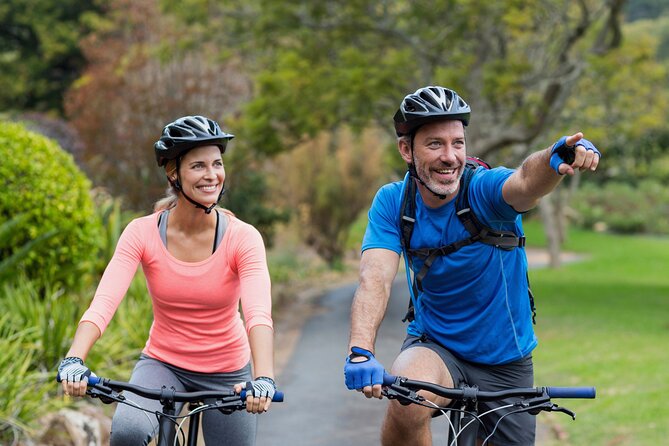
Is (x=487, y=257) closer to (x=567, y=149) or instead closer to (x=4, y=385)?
(x=567, y=149)

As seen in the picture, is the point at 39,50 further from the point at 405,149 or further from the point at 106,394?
the point at 106,394

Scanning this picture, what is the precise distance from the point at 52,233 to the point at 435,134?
5.93 metres

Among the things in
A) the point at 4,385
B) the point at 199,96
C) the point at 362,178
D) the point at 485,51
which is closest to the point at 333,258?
the point at 362,178

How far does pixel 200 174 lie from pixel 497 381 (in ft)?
4.96

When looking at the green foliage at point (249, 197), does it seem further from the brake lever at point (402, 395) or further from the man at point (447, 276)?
the brake lever at point (402, 395)

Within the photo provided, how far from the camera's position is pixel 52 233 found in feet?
30.3

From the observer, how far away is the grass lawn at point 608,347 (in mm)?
8961

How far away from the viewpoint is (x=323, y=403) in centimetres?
1031

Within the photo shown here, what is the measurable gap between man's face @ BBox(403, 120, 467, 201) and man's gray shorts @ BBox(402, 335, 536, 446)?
2.31ft

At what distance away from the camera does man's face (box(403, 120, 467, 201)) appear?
4051mm

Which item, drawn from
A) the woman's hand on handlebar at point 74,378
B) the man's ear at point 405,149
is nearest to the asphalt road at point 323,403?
the man's ear at point 405,149

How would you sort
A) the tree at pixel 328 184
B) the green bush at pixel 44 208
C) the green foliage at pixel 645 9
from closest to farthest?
the green bush at pixel 44 208 → the tree at pixel 328 184 → the green foliage at pixel 645 9

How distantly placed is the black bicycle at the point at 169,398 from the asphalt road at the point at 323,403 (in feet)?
15.0

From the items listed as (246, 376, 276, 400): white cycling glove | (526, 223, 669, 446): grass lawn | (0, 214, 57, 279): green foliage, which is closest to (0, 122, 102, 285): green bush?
(0, 214, 57, 279): green foliage
